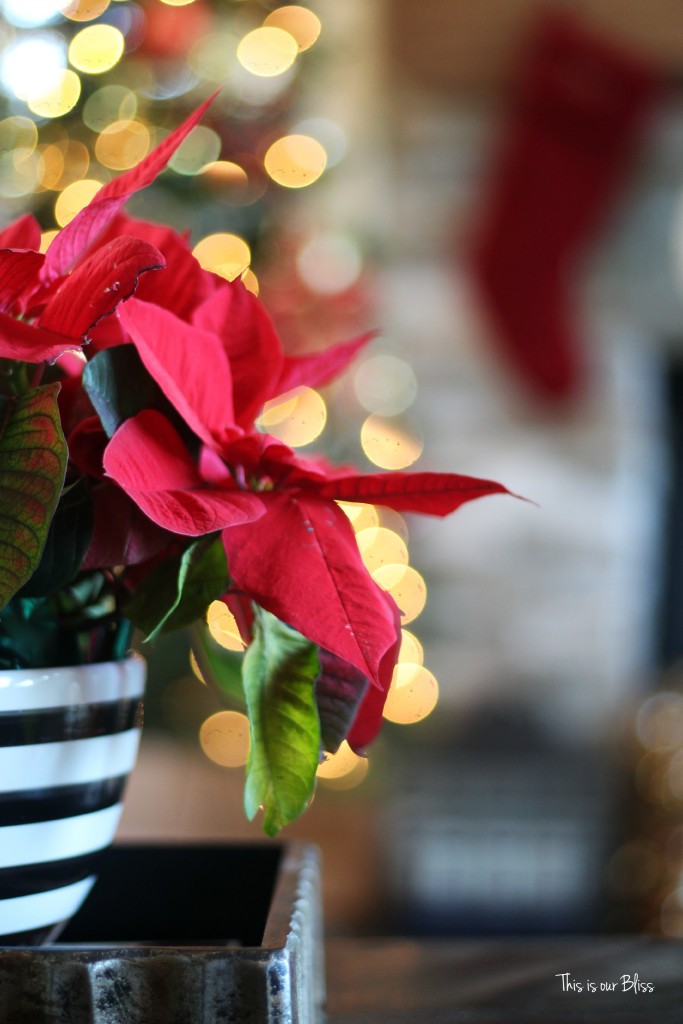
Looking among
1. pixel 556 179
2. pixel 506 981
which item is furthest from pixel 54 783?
pixel 556 179

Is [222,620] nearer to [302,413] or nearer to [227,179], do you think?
[227,179]

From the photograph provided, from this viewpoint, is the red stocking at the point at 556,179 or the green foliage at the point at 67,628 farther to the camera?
the red stocking at the point at 556,179

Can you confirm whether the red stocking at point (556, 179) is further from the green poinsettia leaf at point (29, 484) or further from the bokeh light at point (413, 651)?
the green poinsettia leaf at point (29, 484)

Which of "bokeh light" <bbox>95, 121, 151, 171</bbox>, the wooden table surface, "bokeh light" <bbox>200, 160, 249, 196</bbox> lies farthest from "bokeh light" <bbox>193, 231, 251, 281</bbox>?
the wooden table surface

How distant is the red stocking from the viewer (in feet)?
6.51

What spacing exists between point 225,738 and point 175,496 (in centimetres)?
158

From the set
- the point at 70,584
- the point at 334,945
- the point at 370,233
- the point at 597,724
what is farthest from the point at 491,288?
the point at 70,584

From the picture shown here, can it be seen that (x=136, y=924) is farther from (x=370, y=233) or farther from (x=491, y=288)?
(x=491, y=288)

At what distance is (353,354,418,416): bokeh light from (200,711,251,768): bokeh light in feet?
1.98

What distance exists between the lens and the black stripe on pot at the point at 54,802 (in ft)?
0.88

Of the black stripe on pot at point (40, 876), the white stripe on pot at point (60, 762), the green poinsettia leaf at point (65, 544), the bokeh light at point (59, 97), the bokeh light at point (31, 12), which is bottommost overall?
the black stripe on pot at point (40, 876)

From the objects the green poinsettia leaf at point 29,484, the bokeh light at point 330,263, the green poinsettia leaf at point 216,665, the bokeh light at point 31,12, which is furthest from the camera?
the bokeh light at point 330,263

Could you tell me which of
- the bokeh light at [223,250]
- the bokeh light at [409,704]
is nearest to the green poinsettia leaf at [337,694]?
the bokeh light at [223,250]

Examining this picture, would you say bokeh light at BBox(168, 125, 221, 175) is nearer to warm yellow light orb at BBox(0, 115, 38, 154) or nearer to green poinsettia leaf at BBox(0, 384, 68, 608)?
warm yellow light orb at BBox(0, 115, 38, 154)
